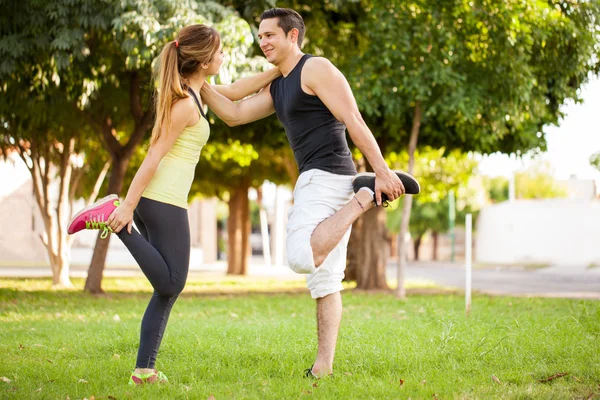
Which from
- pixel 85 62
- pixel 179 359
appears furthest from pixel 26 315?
pixel 179 359

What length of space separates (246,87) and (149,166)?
3.43ft

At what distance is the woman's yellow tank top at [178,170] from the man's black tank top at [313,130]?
564 millimetres

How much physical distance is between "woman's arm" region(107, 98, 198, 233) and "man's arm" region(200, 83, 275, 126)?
2.02 ft


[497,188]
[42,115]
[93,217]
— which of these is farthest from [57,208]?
[497,188]

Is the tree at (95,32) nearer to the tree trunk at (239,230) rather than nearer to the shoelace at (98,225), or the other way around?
the shoelace at (98,225)

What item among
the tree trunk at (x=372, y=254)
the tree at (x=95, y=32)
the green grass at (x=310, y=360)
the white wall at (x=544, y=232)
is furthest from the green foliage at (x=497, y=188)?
the green grass at (x=310, y=360)

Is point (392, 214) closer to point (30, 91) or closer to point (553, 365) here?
point (30, 91)

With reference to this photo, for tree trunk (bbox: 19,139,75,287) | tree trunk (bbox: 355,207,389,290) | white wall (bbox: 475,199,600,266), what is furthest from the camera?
white wall (bbox: 475,199,600,266)

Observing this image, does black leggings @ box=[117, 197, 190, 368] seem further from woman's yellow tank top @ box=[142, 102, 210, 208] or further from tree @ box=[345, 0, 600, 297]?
tree @ box=[345, 0, 600, 297]

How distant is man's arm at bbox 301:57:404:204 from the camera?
4.31 meters

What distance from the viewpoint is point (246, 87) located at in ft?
16.0

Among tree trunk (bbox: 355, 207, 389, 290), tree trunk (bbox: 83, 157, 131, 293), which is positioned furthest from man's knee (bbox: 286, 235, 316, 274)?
tree trunk (bbox: 355, 207, 389, 290)

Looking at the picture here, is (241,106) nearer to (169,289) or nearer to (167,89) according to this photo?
(167,89)

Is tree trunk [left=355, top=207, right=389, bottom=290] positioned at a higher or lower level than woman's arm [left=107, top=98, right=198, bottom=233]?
lower
